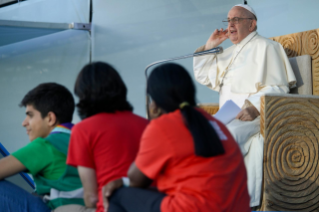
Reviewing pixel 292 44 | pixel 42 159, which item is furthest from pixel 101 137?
pixel 292 44

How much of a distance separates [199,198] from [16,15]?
4.46 metres

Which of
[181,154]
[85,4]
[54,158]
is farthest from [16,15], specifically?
[181,154]

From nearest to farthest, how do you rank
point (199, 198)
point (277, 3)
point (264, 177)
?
point (199, 198)
point (264, 177)
point (277, 3)

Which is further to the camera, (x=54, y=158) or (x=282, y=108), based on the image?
(x=282, y=108)

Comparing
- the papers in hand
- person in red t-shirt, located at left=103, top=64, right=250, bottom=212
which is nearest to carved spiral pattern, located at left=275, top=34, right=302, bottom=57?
the papers in hand

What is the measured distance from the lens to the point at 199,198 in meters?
1.21

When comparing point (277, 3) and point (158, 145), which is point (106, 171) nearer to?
point (158, 145)

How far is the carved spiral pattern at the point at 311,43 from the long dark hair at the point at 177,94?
2097 mm

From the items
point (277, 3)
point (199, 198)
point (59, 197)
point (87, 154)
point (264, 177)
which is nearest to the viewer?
point (199, 198)

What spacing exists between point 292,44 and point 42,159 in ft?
7.87

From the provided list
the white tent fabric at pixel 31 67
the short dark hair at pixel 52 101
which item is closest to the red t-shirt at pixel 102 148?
the short dark hair at pixel 52 101

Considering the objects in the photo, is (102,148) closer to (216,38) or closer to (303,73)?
(303,73)

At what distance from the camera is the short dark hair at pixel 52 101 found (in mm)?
1989

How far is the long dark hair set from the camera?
4.07ft
